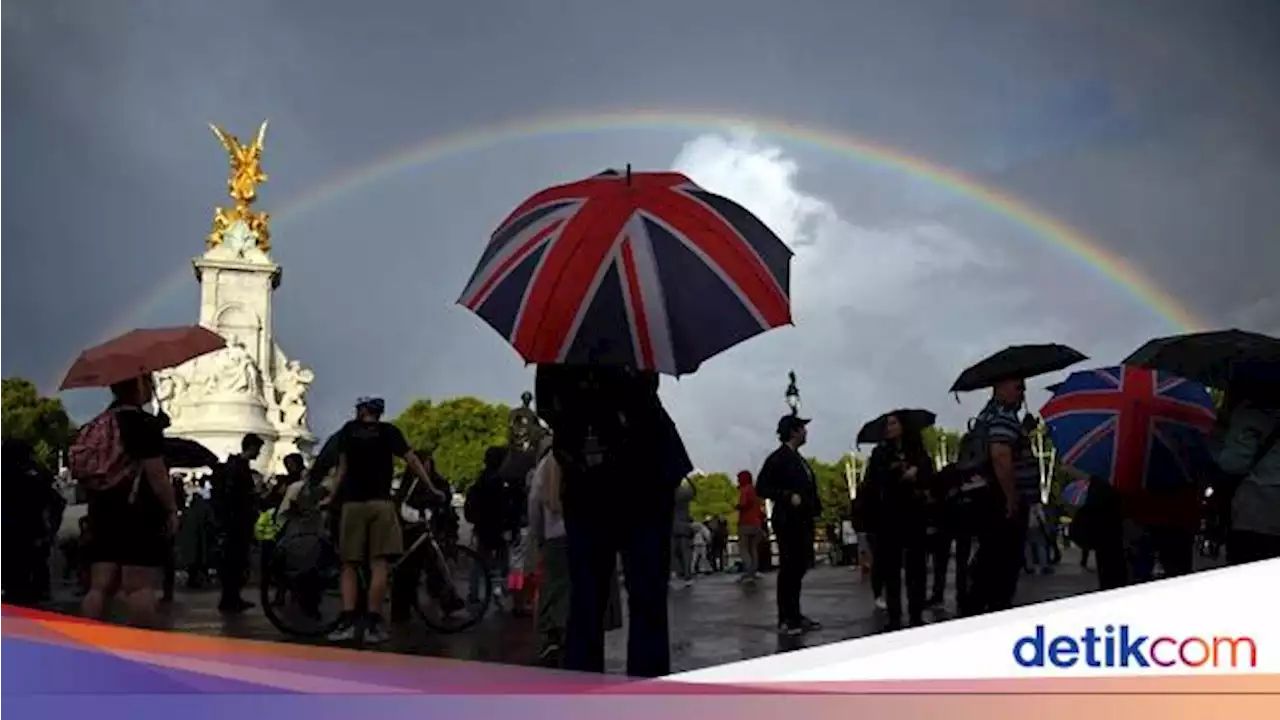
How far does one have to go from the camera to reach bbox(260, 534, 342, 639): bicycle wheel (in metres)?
7.61

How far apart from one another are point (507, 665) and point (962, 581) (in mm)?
3298

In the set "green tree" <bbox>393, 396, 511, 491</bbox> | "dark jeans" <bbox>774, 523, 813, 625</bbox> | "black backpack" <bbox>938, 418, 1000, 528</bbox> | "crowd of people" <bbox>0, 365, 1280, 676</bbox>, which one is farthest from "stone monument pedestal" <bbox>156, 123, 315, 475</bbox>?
"black backpack" <bbox>938, 418, 1000, 528</bbox>

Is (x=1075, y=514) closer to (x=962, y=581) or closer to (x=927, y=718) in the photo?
(x=962, y=581)

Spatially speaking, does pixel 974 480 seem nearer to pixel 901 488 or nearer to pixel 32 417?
pixel 901 488

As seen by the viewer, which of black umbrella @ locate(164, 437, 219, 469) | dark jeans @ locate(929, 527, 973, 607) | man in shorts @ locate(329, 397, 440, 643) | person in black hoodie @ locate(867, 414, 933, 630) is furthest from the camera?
person in black hoodie @ locate(867, 414, 933, 630)

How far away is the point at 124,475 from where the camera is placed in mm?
5867

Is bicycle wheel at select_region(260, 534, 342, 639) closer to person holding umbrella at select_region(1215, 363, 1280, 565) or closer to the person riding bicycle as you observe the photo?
the person riding bicycle

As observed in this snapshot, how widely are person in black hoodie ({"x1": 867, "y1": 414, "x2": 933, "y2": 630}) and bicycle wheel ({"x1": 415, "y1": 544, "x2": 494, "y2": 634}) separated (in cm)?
269

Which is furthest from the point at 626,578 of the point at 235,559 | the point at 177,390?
the point at 177,390

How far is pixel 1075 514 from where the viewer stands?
7375 millimetres

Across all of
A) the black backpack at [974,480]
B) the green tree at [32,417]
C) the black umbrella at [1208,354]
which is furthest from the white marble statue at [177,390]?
the black umbrella at [1208,354]

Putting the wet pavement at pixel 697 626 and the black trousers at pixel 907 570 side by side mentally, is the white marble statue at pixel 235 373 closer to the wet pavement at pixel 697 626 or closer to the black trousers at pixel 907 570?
the wet pavement at pixel 697 626

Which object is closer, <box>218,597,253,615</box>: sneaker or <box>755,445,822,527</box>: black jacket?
<box>755,445,822,527</box>: black jacket

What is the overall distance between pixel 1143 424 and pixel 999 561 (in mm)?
993
